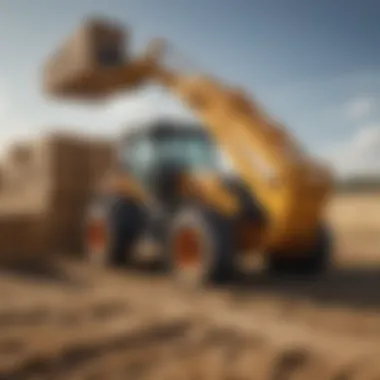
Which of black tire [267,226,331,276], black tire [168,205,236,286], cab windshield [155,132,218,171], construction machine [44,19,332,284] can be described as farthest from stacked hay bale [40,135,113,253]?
black tire [267,226,331,276]

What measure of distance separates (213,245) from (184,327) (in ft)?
4.02

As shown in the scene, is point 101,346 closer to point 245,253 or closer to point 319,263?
point 245,253

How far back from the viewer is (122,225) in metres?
6.09

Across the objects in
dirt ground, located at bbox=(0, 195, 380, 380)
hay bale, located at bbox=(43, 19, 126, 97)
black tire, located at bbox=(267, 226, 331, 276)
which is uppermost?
hay bale, located at bbox=(43, 19, 126, 97)

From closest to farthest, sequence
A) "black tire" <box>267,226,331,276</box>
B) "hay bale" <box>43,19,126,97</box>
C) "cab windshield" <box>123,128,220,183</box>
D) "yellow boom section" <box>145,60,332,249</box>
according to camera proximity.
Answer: "yellow boom section" <box>145,60,332,249</box>, "black tire" <box>267,226,331,276</box>, "cab windshield" <box>123,128,220,183</box>, "hay bale" <box>43,19,126,97</box>

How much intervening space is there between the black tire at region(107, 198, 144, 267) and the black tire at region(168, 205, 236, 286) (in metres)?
1.38

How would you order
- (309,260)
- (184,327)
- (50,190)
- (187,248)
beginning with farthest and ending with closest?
1. (50,190)
2. (309,260)
3. (187,248)
4. (184,327)

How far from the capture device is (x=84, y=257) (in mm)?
6934

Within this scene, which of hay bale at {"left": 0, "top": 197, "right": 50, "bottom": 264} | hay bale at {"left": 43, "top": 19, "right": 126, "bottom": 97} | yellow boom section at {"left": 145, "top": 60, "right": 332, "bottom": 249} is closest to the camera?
yellow boom section at {"left": 145, "top": 60, "right": 332, "bottom": 249}

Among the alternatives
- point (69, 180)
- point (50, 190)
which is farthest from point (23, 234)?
point (69, 180)

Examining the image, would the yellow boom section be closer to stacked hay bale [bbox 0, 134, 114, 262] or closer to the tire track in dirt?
the tire track in dirt

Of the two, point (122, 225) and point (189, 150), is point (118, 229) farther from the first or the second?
point (189, 150)

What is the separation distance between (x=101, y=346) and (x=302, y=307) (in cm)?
187

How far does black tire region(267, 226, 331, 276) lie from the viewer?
17.6 feet
